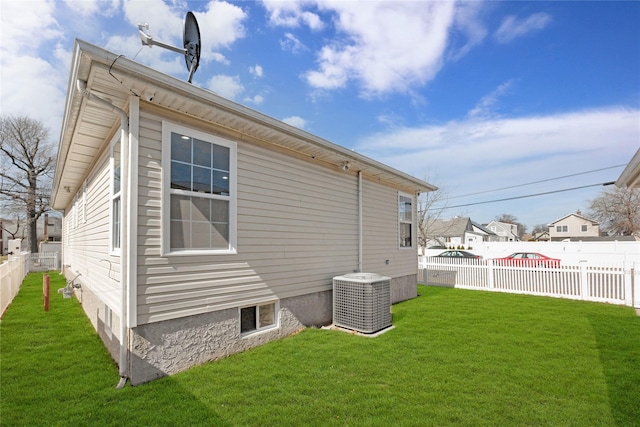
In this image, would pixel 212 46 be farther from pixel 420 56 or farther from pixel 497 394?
pixel 497 394

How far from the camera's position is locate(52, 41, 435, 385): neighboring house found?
3.45 meters

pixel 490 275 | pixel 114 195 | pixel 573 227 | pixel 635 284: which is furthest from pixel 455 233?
pixel 114 195

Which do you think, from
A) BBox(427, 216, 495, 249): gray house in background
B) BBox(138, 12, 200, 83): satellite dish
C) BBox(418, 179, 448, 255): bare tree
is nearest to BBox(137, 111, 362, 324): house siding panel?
BBox(138, 12, 200, 83): satellite dish

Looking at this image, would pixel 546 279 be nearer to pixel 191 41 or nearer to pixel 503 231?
pixel 191 41

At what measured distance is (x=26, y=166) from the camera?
22.7 m

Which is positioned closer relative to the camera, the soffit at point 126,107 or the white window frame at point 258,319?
the soffit at point 126,107

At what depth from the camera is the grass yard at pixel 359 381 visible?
2.87 metres

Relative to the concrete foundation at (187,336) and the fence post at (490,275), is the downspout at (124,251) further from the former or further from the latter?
the fence post at (490,275)

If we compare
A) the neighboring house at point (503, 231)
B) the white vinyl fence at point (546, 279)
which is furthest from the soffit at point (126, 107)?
the neighboring house at point (503, 231)

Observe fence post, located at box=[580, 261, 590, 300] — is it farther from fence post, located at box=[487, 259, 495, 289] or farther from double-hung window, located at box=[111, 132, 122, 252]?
double-hung window, located at box=[111, 132, 122, 252]

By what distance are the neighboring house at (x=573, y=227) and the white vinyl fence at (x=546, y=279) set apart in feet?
145

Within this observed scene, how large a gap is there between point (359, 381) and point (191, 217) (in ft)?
9.44

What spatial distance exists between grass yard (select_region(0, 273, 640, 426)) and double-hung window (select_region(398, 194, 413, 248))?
3.48m

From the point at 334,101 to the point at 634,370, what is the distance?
10.5 meters
